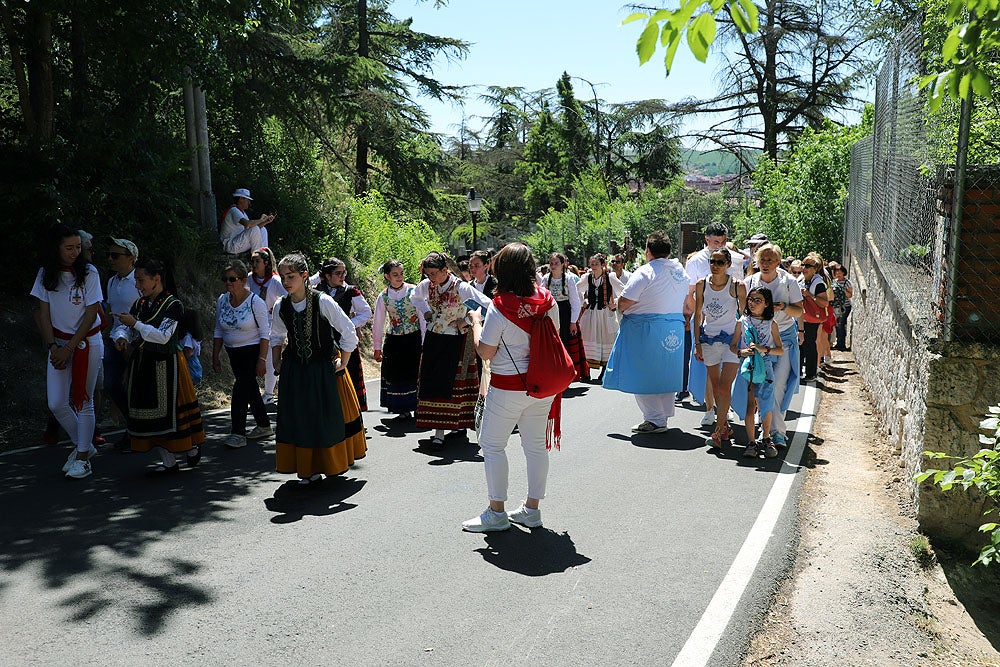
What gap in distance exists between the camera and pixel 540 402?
19.6 ft

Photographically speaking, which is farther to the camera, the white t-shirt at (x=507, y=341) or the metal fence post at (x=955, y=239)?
the metal fence post at (x=955, y=239)

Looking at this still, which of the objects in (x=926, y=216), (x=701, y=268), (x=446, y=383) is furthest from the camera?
(x=701, y=268)

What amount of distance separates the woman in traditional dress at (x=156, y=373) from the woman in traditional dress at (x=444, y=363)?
2369 millimetres

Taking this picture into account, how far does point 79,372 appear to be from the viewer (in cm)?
745

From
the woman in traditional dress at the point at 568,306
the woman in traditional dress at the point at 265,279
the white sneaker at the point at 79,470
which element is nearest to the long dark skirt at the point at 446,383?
the woman in traditional dress at the point at 265,279

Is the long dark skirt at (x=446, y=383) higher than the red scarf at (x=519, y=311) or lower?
lower

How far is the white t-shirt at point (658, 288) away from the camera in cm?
920

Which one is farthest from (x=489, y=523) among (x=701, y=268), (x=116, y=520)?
(x=701, y=268)

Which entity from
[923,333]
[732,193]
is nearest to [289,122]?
[923,333]

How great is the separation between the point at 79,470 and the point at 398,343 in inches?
139

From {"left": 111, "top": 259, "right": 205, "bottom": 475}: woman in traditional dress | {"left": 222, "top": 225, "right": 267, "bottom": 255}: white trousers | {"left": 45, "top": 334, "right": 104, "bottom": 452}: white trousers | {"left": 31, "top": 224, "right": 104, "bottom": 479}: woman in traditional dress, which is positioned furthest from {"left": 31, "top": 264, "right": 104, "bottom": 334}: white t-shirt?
{"left": 222, "top": 225, "right": 267, "bottom": 255}: white trousers

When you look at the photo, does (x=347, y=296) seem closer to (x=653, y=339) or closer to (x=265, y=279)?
(x=265, y=279)

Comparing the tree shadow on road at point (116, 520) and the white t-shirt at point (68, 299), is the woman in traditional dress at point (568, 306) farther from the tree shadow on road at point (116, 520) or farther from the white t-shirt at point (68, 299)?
the white t-shirt at point (68, 299)

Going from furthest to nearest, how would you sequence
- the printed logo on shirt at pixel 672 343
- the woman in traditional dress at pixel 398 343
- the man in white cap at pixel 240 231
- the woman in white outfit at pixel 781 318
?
the man in white cap at pixel 240 231 < the woman in traditional dress at pixel 398 343 < the printed logo on shirt at pixel 672 343 < the woman in white outfit at pixel 781 318
